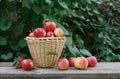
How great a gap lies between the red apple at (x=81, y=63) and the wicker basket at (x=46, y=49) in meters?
0.12

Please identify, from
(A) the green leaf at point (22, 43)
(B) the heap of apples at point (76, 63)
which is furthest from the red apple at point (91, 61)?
(A) the green leaf at point (22, 43)

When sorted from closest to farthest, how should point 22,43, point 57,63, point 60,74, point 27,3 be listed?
1. point 60,74
2. point 57,63
3. point 27,3
4. point 22,43

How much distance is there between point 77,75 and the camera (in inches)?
74.9

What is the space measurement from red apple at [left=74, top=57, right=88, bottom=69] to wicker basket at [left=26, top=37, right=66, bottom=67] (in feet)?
0.40

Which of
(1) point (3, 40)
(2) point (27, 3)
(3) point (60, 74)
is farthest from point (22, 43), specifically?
(3) point (60, 74)

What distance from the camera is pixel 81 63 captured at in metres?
1.98

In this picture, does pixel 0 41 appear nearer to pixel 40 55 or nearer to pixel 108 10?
pixel 40 55

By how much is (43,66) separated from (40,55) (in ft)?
0.28

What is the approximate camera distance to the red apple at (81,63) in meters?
1.98

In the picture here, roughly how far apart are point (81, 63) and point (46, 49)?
221mm

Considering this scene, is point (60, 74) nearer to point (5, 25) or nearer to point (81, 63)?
point (81, 63)

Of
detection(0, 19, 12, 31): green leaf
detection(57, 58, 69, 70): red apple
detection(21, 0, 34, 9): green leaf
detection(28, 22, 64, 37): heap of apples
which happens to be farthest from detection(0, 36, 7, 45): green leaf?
detection(57, 58, 69, 70): red apple

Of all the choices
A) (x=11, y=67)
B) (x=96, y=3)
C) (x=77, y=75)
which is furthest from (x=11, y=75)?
(x=96, y=3)

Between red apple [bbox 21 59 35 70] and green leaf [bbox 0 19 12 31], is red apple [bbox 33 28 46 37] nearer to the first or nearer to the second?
red apple [bbox 21 59 35 70]
